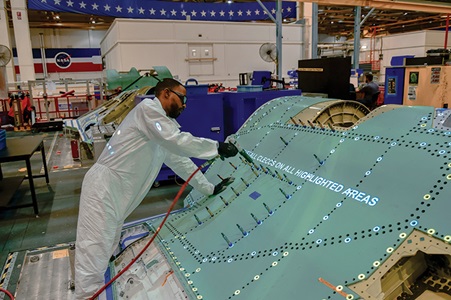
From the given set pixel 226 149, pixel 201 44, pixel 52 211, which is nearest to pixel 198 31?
pixel 201 44

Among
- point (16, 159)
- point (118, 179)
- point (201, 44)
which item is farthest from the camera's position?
point (201, 44)

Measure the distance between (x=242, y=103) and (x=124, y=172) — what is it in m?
3.23

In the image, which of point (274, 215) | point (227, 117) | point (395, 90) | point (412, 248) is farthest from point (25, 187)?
point (395, 90)

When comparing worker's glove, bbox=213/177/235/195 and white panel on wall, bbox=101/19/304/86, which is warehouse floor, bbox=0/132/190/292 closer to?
worker's glove, bbox=213/177/235/195

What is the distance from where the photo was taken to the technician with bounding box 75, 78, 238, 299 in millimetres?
2818

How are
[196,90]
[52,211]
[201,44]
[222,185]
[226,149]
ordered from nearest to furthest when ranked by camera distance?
[226,149] → [222,185] → [52,211] → [196,90] → [201,44]

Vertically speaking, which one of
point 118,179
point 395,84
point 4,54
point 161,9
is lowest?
point 118,179

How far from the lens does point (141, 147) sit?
9.78 ft

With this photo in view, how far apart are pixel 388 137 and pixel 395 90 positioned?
7.78 m

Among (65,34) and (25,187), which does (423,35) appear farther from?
(65,34)

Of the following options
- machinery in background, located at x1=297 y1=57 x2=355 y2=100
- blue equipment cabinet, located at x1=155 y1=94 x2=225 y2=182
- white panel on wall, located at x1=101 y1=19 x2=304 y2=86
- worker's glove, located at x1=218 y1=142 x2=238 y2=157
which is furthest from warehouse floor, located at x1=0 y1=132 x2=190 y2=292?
white panel on wall, located at x1=101 y1=19 x2=304 y2=86

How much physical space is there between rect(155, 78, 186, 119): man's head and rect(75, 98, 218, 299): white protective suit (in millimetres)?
75

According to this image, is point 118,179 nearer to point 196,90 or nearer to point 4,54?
point 196,90

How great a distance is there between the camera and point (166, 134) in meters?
2.85
